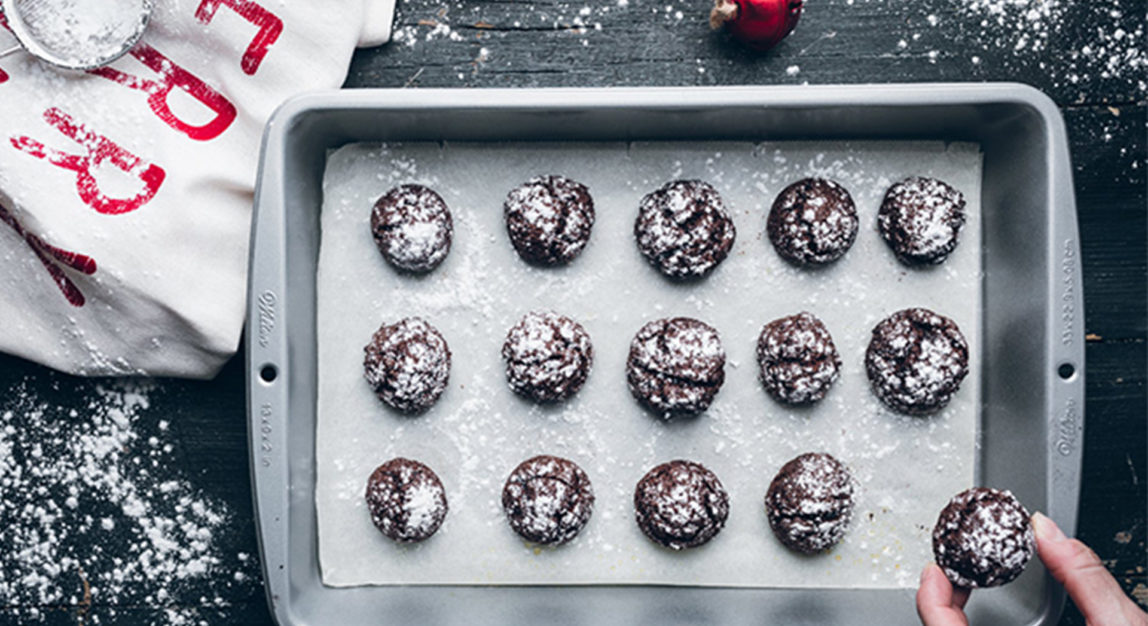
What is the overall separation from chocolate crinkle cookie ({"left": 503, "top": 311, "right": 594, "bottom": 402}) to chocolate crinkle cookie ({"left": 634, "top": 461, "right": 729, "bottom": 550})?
0.28 metres

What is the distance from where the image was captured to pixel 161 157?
2023mm

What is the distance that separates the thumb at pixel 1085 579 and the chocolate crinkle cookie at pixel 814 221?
0.70 meters

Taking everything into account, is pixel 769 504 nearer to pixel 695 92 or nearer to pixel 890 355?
pixel 890 355

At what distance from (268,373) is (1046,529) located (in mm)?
1622

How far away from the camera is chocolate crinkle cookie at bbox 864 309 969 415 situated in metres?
1.99

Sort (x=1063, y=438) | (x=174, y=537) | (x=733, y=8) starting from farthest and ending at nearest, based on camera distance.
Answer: (x=174, y=537) → (x=733, y=8) → (x=1063, y=438)

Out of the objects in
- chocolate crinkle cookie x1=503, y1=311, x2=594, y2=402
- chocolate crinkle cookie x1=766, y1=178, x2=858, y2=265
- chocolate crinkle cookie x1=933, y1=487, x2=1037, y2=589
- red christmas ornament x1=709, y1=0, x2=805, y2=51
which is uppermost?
red christmas ornament x1=709, y1=0, x2=805, y2=51

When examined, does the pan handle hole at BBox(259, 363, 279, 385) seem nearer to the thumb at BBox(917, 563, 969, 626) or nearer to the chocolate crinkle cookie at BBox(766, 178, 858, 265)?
the chocolate crinkle cookie at BBox(766, 178, 858, 265)

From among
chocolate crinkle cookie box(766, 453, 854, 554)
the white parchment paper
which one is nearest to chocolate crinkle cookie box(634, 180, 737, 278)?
the white parchment paper

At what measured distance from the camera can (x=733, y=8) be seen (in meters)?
2.00

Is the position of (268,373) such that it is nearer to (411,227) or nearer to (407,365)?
(407,365)

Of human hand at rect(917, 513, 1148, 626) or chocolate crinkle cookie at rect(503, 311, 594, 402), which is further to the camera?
chocolate crinkle cookie at rect(503, 311, 594, 402)

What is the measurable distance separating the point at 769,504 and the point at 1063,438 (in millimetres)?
619

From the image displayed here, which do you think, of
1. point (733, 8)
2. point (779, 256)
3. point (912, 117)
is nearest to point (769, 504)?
point (779, 256)
